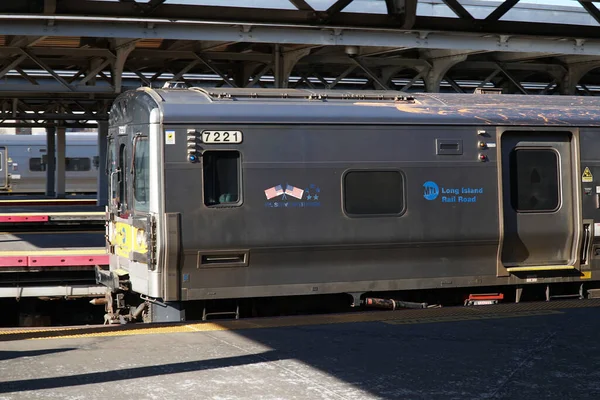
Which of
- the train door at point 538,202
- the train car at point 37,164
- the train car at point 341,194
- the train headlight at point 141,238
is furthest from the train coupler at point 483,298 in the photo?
the train car at point 37,164

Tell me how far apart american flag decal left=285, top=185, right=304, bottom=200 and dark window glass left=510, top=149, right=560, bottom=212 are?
107 inches

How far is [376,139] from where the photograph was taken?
32.7ft

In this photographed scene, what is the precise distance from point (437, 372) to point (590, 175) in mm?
5264

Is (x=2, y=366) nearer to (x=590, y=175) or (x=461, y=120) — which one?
(x=461, y=120)

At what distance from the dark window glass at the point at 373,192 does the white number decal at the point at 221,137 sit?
1.35 m

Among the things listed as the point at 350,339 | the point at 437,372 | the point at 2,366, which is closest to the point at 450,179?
the point at 350,339

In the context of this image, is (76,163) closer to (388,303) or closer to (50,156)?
(50,156)

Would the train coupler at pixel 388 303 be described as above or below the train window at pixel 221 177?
below

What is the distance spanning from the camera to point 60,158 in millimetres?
31672

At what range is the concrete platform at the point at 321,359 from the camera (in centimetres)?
593

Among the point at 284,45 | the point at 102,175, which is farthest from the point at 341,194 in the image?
the point at 102,175

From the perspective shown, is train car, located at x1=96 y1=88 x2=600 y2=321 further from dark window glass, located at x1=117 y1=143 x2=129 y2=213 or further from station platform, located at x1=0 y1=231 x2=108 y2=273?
station platform, located at x1=0 y1=231 x2=108 y2=273

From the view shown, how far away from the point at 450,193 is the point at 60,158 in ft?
78.5

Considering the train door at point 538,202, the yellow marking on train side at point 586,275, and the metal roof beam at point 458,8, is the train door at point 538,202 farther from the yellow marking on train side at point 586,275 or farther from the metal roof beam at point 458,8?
the metal roof beam at point 458,8
